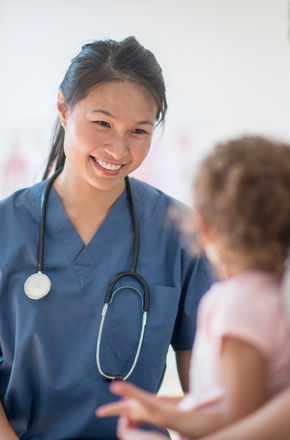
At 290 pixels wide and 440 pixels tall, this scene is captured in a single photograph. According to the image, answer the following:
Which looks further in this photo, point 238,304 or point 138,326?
point 138,326

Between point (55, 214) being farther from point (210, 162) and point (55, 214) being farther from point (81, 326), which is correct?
point (210, 162)

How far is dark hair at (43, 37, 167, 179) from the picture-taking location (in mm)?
1107

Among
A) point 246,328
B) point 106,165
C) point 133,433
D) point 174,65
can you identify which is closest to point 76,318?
point 106,165

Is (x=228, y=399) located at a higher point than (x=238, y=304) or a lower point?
lower

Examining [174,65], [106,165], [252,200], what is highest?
[174,65]

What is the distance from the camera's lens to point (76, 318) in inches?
41.5

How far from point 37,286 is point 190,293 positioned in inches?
15.3

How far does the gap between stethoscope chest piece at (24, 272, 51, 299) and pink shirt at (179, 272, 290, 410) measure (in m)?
0.55

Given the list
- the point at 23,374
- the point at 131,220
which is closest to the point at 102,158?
the point at 131,220

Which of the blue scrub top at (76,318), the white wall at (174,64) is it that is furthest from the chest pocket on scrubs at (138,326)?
the white wall at (174,64)

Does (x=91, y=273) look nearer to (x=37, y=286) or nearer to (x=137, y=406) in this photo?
(x=37, y=286)

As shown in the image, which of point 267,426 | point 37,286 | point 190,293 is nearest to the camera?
point 267,426

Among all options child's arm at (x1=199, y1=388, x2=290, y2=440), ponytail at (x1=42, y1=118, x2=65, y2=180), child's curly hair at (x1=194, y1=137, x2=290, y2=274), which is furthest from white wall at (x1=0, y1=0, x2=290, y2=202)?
child's arm at (x1=199, y1=388, x2=290, y2=440)

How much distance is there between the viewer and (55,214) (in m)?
1.18
